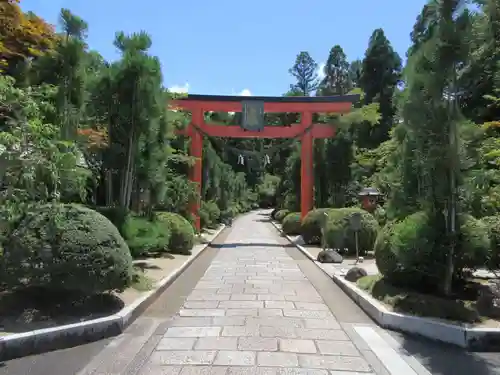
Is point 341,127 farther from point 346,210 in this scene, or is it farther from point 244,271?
point 244,271

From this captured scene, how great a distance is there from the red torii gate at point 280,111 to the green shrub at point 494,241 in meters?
15.6

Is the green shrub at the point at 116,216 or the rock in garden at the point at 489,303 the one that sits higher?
the green shrub at the point at 116,216

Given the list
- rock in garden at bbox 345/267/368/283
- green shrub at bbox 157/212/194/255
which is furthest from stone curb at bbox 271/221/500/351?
green shrub at bbox 157/212/194/255

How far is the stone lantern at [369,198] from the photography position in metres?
21.3

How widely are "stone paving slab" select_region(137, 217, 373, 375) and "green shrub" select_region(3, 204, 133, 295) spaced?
1175 mm

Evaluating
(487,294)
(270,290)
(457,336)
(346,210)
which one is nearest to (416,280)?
(487,294)

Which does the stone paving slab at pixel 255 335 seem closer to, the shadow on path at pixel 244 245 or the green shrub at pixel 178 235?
the green shrub at pixel 178 235

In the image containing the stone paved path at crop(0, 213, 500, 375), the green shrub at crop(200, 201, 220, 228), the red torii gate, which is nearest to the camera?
the stone paved path at crop(0, 213, 500, 375)

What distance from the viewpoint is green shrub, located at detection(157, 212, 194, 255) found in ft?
50.8

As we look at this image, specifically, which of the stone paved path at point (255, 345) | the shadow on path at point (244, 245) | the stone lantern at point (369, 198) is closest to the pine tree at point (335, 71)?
the stone lantern at point (369, 198)

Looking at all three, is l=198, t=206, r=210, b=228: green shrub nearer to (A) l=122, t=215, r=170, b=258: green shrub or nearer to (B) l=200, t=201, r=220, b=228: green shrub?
(B) l=200, t=201, r=220, b=228: green shrub

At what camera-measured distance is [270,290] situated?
→ 977cm

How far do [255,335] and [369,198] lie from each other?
1614 cm

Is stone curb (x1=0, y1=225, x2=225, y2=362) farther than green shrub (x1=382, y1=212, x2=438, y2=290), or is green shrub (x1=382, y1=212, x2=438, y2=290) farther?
green shrub (x1=382, y1=212, x2=438, y2=290)
